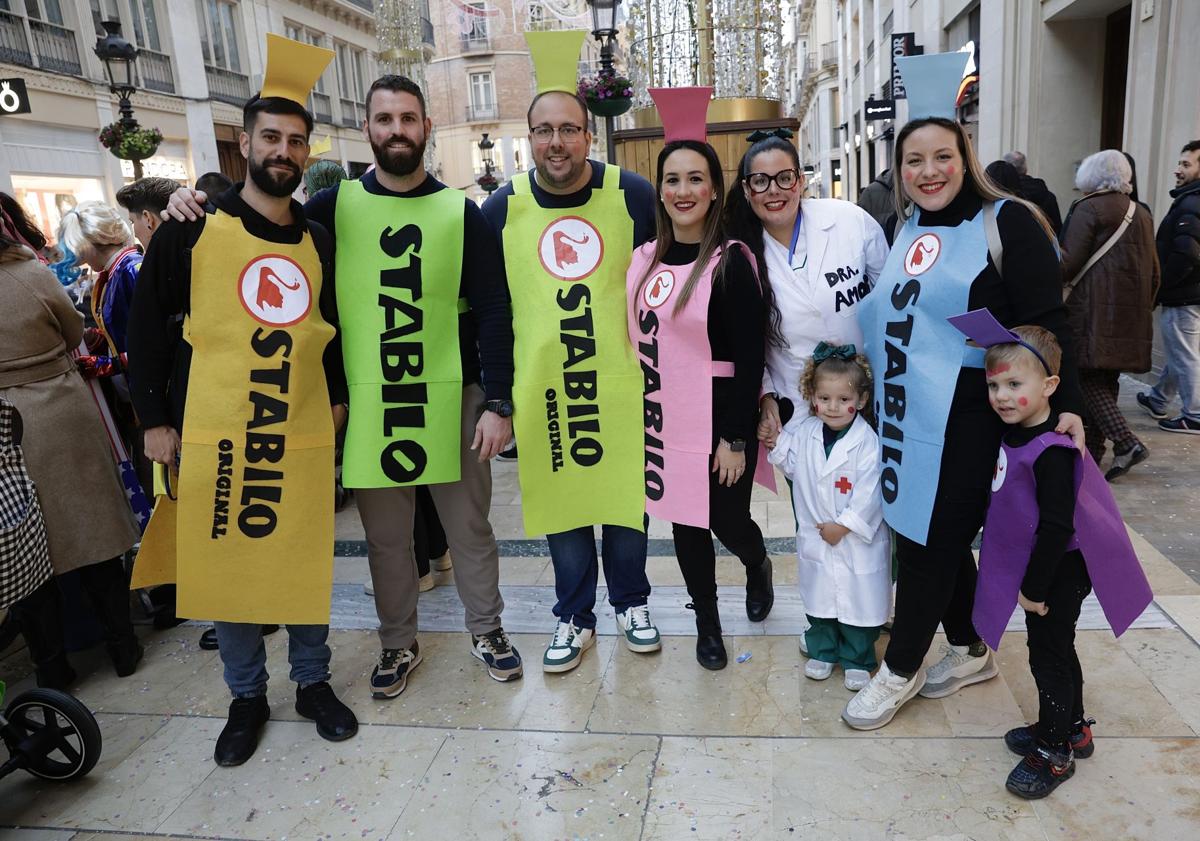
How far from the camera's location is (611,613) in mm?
3553

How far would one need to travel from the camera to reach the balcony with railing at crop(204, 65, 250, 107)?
17891 mm

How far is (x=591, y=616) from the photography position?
3254 mm

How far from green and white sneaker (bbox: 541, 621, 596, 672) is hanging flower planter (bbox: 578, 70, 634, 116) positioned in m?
5.52

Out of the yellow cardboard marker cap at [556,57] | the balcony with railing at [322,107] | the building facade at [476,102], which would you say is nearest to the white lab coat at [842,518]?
the yellow cardboard marker cap at [556,57]

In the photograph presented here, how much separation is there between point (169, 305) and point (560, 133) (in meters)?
1.37

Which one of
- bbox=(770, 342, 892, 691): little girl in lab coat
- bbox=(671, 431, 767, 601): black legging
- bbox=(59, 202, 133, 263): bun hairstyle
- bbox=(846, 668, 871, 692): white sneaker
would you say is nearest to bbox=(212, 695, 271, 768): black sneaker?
bbox=(671, 431, 767, 601): black legging

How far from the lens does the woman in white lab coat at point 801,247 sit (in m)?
2.70

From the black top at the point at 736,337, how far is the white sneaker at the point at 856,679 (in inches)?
34.3

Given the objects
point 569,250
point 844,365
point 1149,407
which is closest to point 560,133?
point 569,250

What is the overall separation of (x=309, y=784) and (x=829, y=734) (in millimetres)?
1624

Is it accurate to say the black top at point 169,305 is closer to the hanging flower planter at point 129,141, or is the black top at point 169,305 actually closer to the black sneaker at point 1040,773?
the black sneaker at point 1040,773

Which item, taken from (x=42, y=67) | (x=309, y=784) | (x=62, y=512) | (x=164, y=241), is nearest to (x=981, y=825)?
(x=309, y=784)

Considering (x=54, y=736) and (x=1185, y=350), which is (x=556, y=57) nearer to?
(x=54, y=736)

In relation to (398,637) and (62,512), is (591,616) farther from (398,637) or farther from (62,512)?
(62,512)
